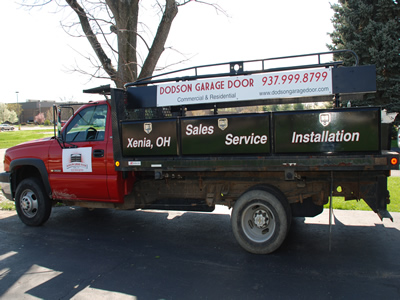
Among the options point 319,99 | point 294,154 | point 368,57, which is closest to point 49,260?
point 294,154

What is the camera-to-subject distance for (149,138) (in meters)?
5.38

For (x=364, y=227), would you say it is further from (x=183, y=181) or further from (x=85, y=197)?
(x=85, y=197)

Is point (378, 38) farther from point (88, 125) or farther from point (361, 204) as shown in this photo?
point (88, 125)

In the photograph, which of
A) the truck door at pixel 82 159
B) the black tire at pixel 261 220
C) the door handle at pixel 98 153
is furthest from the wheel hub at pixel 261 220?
the door handle at pixel 98 153

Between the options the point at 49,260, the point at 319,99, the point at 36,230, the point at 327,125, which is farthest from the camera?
the point at 36,230

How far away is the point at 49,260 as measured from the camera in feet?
16.3

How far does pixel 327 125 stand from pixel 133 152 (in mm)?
3097

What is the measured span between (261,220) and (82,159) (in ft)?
11.2

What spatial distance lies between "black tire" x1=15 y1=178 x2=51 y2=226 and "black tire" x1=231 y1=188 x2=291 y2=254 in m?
3.96

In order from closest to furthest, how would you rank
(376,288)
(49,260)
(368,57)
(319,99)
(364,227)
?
(376,288) < (49,260) < (319,99) < (364,227) < (368,57)

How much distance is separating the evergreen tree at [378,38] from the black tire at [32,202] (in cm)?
1548

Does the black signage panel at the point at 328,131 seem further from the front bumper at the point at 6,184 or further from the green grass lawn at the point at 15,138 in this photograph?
the green grass lawn at the point at 15,138

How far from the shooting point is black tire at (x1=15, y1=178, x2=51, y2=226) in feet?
21.5

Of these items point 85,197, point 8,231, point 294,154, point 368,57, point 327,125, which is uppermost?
point 368,57
